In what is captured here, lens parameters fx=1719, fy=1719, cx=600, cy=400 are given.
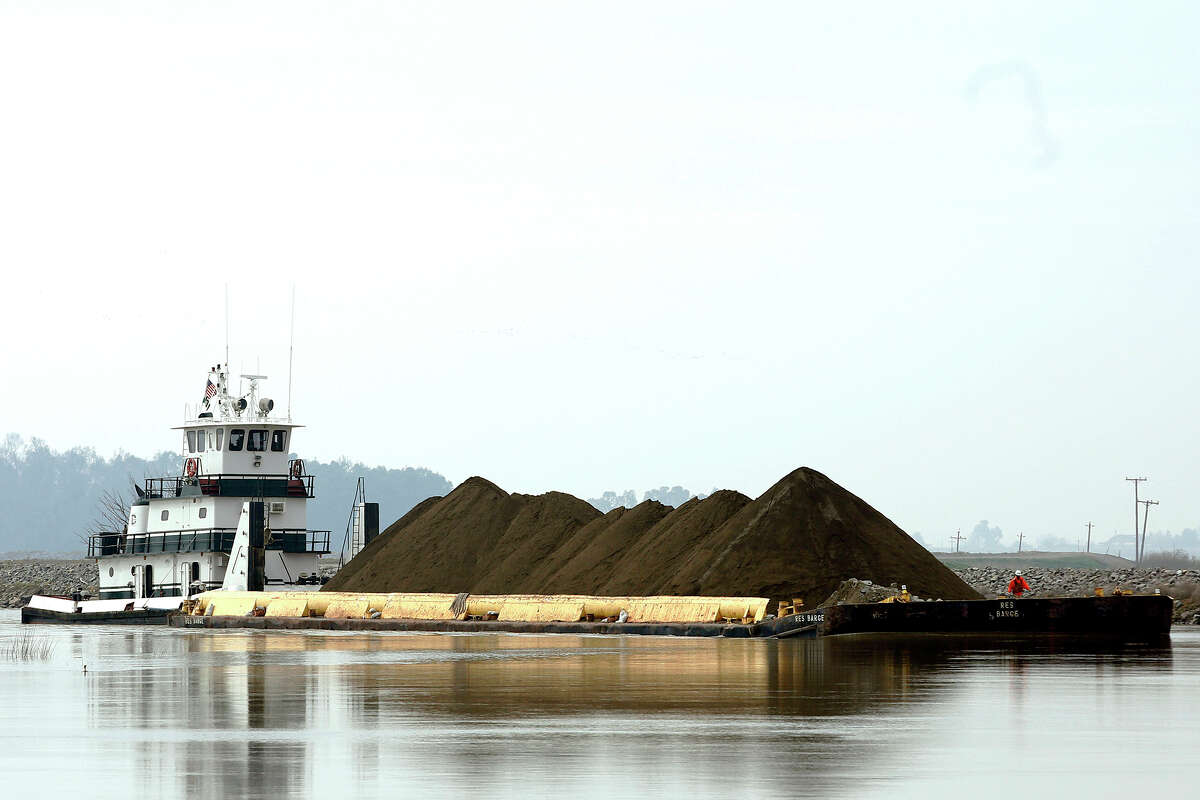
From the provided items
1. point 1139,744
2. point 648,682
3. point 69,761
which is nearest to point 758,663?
point 648,682

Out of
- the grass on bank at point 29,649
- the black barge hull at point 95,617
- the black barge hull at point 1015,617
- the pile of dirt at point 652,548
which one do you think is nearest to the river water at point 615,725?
the grass on bank at point 29,649

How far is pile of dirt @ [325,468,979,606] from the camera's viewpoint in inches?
1991

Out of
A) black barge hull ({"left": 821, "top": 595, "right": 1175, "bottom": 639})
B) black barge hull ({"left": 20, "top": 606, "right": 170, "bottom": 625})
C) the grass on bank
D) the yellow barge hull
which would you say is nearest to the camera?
the grass on bank

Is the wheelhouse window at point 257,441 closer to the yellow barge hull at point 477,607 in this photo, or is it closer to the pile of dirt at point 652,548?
the pile of dirt at point 652,548

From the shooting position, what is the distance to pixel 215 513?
64.6 metres

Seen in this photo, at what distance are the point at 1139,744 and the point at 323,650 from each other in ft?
83.7

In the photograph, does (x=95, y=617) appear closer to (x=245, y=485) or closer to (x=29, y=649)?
(x=245, y=485)

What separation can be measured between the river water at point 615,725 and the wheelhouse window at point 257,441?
102 feet

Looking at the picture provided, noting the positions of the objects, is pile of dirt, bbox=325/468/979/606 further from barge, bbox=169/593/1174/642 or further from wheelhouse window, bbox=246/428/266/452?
wheelhouse window, bbox=246/428/266/452

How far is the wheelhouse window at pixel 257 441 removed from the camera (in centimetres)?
6544

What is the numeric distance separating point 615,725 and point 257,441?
4849cm

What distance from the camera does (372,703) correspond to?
73.5 feet

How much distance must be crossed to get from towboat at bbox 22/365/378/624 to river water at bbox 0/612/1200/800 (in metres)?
30.5

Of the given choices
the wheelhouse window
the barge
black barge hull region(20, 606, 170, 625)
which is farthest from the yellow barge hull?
the wheelhouse window
